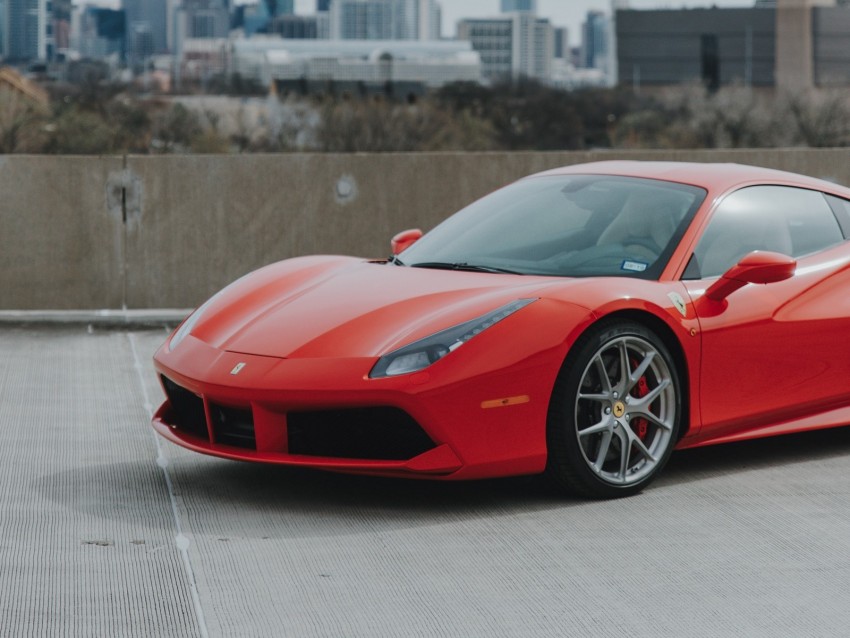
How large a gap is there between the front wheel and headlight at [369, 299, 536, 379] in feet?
1.17

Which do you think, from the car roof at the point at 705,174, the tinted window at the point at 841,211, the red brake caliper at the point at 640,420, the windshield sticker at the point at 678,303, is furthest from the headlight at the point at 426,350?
the tinted window at the point at 841,211

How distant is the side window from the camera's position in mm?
5391

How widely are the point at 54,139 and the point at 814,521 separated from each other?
77274 mm

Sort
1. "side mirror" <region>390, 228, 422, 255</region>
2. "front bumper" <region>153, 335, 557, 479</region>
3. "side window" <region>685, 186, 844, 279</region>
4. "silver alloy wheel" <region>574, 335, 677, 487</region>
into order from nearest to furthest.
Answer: "front bumper" <region>153, 335, 557, 479</region>
"silver alloy wheel" <region>574, 335, 677, 487</region>
"side window" <region>685, 186, 844, 279</region>
"side mirror" <region>390, 228, 422, 255</region>

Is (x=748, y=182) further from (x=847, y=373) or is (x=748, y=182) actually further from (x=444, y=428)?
(x=444, y=428)

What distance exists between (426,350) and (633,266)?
1072mm

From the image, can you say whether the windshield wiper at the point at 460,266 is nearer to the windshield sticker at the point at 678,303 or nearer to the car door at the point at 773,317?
the windshield sticker at the point at 678,303

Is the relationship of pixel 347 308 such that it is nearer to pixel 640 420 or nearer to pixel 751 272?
pixel 640 420

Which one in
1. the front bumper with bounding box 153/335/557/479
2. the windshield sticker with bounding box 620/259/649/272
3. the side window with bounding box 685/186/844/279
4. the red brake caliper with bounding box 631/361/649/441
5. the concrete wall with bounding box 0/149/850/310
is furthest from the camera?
the concrete wall with bounding box 0/149/850/310

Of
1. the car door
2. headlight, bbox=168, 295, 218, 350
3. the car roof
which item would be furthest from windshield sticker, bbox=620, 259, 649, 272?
headlight, bbox=168, 295, 218, 350

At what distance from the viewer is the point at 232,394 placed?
4.72 meters

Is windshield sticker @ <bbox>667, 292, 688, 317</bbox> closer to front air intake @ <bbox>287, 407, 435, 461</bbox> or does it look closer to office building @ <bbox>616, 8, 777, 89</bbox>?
front air intake @ <bbox>287, 407, 435, 461</bbox>

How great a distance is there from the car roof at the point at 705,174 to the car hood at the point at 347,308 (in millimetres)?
905

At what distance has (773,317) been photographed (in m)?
5.37
